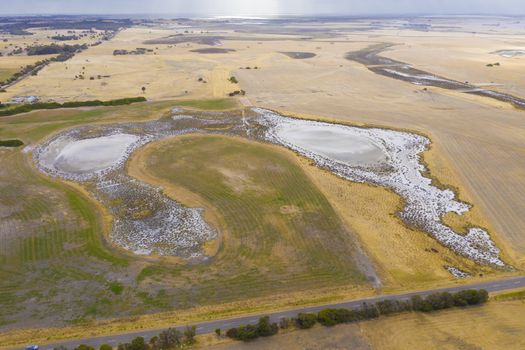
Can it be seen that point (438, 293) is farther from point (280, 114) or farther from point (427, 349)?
point (280, 114)

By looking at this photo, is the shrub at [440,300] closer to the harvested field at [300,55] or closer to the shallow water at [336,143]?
the shallow water at [336,143]

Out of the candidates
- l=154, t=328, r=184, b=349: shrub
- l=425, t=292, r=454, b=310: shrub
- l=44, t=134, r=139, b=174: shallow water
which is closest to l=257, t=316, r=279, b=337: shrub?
l=154, t=328, r=184, b=349: shrub

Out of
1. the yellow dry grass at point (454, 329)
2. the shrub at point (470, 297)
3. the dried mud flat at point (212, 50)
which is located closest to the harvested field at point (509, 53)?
the dried mud flat at point (212, 50)

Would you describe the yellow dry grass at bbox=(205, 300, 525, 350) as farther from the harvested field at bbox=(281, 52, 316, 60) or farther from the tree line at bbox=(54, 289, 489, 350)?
the harvested field at bbox=(281, 52, 316, 60)

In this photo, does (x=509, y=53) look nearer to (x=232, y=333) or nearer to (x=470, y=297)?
(x=470, y=297)

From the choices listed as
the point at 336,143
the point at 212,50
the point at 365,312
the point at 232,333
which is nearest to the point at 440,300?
the point at 365,312

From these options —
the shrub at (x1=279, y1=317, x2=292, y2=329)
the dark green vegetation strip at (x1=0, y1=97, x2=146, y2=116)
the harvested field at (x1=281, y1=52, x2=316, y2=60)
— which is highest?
the harvested field at (x1=281, y1=52, x2=316, y2=60)

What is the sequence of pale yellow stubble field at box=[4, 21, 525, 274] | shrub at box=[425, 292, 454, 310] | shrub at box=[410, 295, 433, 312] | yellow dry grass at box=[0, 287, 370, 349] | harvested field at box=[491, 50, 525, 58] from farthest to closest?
harvested field at box=[491, 50, 525, 58]
pale yellow stubble field at box=[4, 21, 525, 274]
shrub at box=[425, 292, 454, 310]
shrub at box=[410, 295, 433, 312]
yellow dry grass at box=[0, 287, 370, 349]
